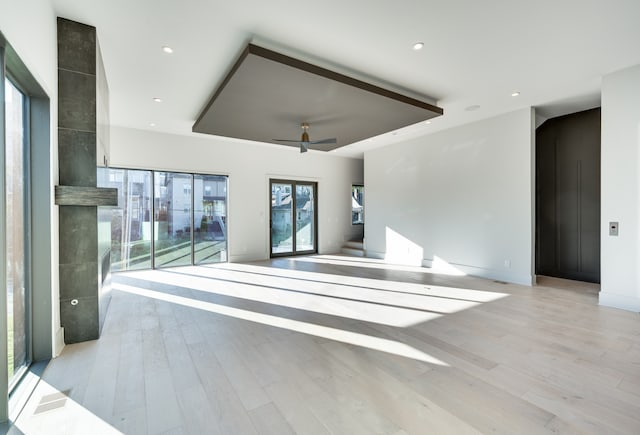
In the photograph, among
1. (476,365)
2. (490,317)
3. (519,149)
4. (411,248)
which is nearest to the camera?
(476,365)

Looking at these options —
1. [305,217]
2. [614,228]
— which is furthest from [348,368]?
[305,217]

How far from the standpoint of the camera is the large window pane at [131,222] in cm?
620

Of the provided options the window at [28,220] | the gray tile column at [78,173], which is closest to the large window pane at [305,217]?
the gray tile column at [78,173]

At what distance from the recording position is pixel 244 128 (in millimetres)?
5504

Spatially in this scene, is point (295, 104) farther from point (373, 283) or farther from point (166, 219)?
point (166, 219)

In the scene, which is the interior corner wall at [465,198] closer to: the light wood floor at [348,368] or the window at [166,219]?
the light wood floor at [348,368]

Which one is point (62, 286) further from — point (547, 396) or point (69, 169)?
point (547, 396)

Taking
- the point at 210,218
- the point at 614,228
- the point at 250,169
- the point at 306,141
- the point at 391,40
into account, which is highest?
the point at 391,40

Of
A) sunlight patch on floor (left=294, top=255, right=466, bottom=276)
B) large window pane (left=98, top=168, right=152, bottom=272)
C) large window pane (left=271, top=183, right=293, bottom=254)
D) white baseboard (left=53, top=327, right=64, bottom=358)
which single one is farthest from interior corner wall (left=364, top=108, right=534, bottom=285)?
white baseboard (left=53, top=327, right=64, bottom=358)

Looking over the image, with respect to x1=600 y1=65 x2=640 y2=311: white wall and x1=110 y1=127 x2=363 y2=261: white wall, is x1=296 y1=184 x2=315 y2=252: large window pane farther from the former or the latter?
x1=600 y1=65 x2=640 y2=311: white wall

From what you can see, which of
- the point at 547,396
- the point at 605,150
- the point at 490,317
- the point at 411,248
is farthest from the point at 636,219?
the point at 411,248

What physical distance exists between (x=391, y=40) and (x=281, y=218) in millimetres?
5950

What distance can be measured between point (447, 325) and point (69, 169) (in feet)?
13.9

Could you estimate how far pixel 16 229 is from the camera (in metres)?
2.19
